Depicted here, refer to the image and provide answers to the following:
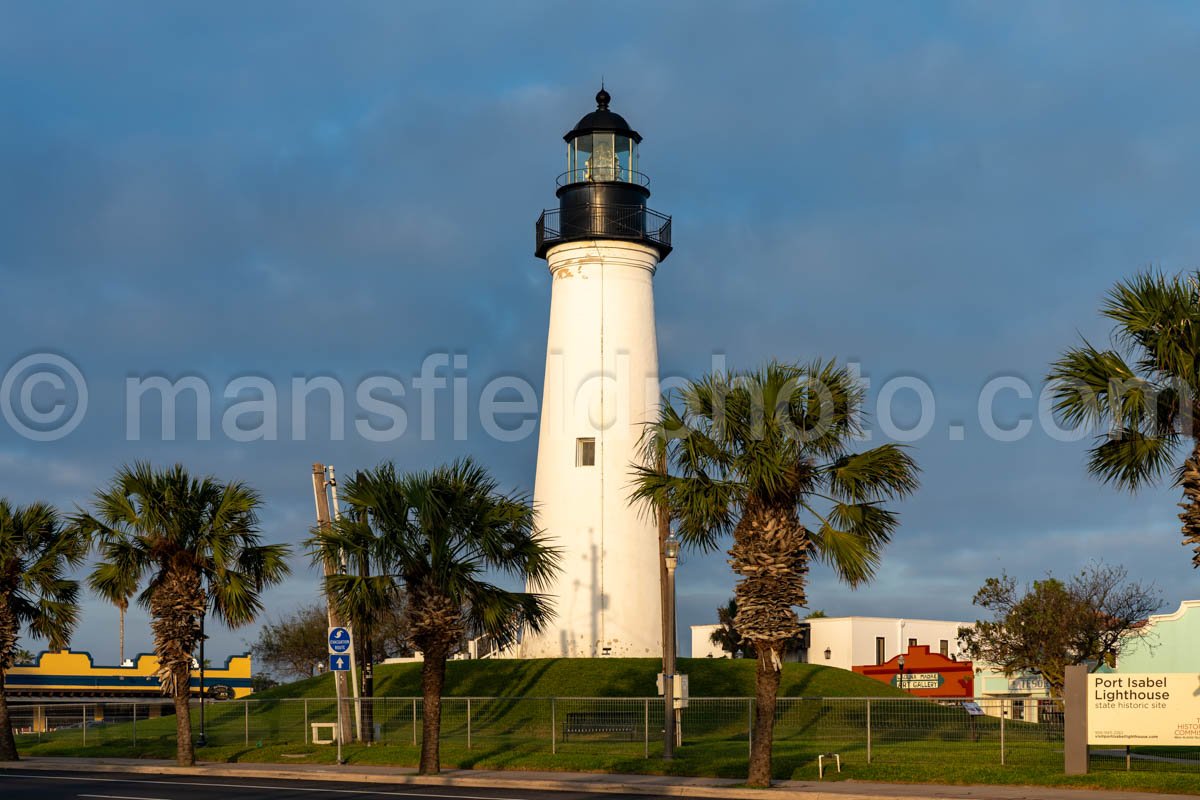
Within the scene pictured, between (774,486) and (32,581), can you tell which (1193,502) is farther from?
(32,581)

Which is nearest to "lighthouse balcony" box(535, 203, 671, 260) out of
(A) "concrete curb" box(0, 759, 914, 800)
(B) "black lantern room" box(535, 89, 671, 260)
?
(B) "black lantern room" box(535, 89, 671, 260)

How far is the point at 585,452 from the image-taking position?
153 feet

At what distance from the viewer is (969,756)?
28703mm

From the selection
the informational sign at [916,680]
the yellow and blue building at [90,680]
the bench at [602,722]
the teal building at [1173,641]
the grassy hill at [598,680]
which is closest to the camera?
the bench at [602,722]

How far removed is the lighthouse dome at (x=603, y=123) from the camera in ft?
151

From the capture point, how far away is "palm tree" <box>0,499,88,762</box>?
35750 millimetres

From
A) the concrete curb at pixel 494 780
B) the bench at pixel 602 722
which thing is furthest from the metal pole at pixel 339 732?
the bench at pixel 602 722

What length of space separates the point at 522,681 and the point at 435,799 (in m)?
22.4

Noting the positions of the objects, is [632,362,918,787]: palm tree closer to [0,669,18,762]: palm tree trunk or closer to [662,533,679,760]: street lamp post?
[662,533,679,760]: street lamp post

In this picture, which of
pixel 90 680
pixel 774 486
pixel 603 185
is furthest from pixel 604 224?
pixel 90 680

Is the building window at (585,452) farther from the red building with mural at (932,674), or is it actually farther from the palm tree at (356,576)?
the palm tree at (356,576)

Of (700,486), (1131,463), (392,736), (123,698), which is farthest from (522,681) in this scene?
(123,698)

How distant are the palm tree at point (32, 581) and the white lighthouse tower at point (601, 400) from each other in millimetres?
15713

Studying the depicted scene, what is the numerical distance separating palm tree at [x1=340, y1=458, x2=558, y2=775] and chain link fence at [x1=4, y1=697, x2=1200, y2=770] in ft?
15.7
